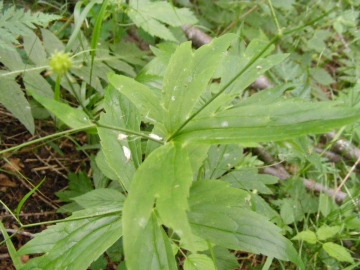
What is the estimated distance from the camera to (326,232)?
2.13 meters

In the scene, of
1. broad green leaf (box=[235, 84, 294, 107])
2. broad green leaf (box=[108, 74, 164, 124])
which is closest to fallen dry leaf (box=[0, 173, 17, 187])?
broad green leaf (box=[108, 74, 164, 124])

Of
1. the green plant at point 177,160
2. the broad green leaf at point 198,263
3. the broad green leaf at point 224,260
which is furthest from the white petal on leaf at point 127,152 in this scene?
the broad green leaf at point 224,260

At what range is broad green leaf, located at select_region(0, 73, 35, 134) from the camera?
180cm

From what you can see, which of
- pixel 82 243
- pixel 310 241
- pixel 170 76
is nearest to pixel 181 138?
pixel 170 76

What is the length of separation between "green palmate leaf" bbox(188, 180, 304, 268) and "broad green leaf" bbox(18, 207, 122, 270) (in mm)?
341

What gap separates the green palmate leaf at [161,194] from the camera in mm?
1062

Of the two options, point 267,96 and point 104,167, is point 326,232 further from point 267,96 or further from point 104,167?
point 104,167

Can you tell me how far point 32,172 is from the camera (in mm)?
2205

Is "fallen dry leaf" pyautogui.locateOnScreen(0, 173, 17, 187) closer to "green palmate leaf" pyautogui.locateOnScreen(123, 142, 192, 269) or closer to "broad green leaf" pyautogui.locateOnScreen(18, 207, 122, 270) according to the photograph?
"broad green leaf" pyautogui.locateOnScreen(18, 207, 122, 270)

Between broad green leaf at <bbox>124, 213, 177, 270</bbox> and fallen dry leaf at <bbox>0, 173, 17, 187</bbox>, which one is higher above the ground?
broad green leaf at <bbox>124, 213, 177, 270</bbox>

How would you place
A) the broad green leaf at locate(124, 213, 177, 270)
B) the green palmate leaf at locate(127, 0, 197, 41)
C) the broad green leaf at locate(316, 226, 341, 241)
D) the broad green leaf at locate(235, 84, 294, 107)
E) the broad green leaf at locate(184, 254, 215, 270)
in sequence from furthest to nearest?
the green palmate leaf at locate(127, 0, 197, 41) → the broad green leaf at locate(316, 226, 341, 241) → the broad green leaf at locate(235, 84, 294, 107) → the broad green leaf at locate(184, 254, 215, 270) → the broad green leaf at locate(124, 213, 177, 270)

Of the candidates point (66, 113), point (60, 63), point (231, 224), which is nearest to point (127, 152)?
point (66, 113)

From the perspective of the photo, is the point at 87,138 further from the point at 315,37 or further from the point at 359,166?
the point at 315,37

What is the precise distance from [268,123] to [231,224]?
47 centimetres
